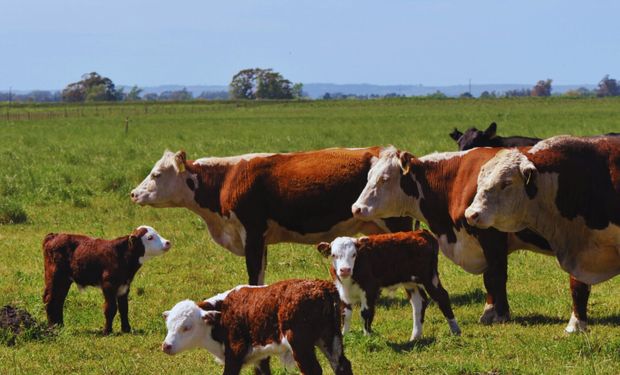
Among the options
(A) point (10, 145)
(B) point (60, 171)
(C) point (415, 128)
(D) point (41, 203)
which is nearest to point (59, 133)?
(A) point (10, 145)

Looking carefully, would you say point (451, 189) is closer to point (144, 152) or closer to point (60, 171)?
point (60, 171)

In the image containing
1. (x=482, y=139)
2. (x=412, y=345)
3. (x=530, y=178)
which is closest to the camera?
(x=530, y=178)

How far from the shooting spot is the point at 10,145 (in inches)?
1588

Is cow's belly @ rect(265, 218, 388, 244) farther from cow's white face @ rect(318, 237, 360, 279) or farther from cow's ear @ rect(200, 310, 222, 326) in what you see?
cow's ear @ rect(200, 310, 222, 326)

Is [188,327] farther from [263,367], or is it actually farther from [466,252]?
[466,252]

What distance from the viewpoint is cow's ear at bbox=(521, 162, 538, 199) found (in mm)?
9078

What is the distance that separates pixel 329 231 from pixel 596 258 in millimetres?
3589

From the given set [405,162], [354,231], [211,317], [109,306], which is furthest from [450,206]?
[211,317]

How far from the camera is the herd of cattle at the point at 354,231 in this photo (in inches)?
305

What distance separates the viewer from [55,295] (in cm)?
1067

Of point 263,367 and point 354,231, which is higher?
point 354,231

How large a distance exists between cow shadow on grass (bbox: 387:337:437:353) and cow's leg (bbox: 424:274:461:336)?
26 cm

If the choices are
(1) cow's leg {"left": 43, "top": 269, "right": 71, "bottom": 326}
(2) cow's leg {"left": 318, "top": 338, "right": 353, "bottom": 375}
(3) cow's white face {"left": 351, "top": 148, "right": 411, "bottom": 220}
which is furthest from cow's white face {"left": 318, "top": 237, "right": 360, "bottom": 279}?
(1) cow's leg {"left": 43, "top": 269, "right": 71, "bottom": 326}

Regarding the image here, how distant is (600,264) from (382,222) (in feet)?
10.5
